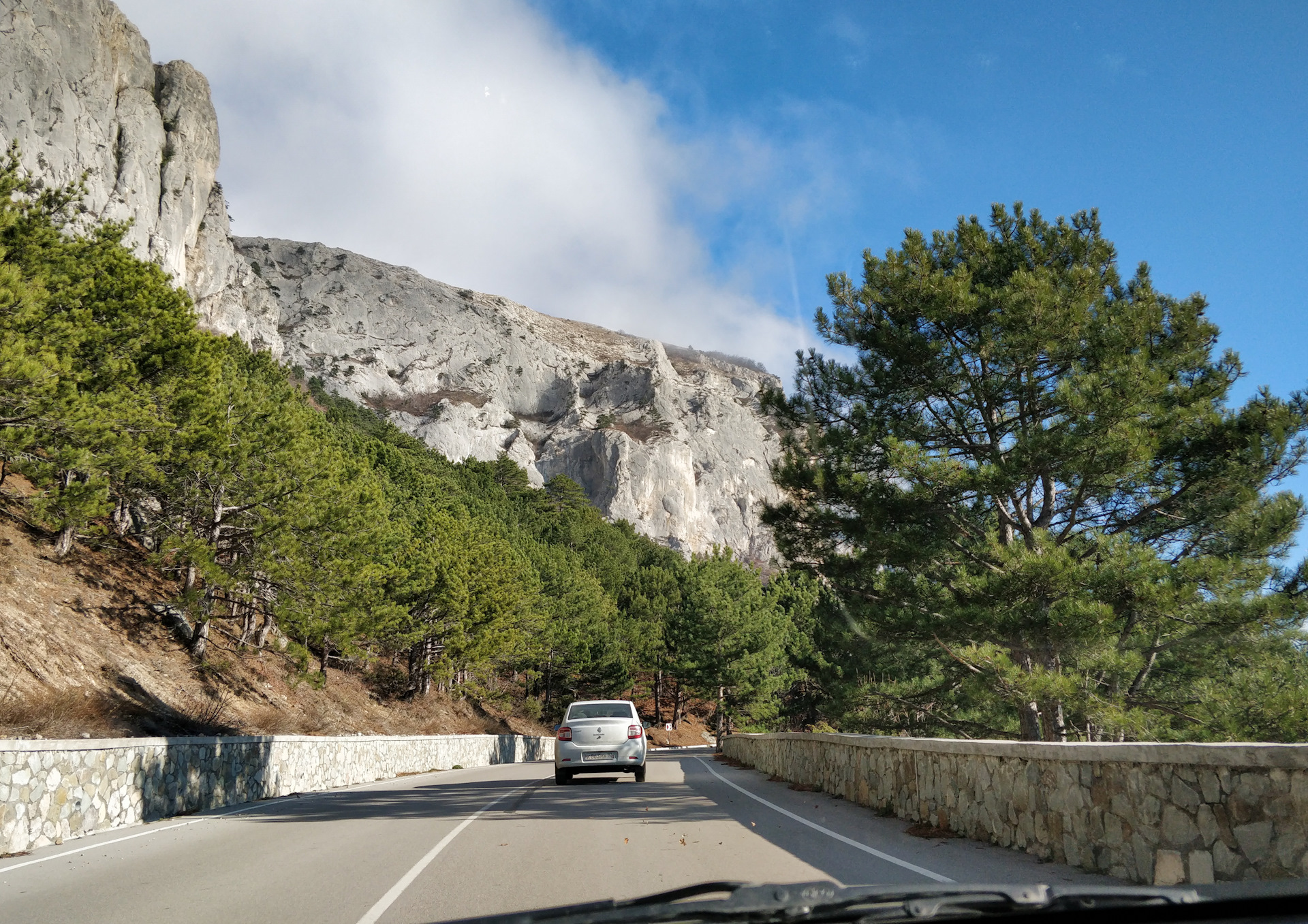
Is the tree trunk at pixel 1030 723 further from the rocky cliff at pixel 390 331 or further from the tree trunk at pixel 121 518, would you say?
the rocky cliff at pixel 390 331

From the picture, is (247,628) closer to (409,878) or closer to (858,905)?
(409,878)

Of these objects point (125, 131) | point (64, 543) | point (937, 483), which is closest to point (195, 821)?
point (937, 483)

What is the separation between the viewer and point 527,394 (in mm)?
135250

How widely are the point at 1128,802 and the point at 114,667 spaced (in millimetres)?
18918

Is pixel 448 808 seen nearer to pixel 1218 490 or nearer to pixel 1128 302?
pixel 1218 490

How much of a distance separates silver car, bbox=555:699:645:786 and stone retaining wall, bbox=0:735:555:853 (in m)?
4.67

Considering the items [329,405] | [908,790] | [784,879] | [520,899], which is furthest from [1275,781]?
[329,405]

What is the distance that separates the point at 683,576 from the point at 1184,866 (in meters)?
49.3

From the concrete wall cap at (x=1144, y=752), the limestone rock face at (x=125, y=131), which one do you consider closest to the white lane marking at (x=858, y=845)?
the concrete wall cap at (x=1144, y=752)

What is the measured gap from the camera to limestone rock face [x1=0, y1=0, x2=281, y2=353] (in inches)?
2569

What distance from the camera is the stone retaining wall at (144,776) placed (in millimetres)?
8062

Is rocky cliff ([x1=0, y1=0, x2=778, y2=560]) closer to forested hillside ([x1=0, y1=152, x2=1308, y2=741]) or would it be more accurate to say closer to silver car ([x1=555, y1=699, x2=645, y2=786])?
forested hillside ([x1=0, y1=152, x2=1308, y2=741])

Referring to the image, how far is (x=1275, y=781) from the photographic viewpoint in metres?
5.11

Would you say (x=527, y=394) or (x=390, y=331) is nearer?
(x=390, y=331)
